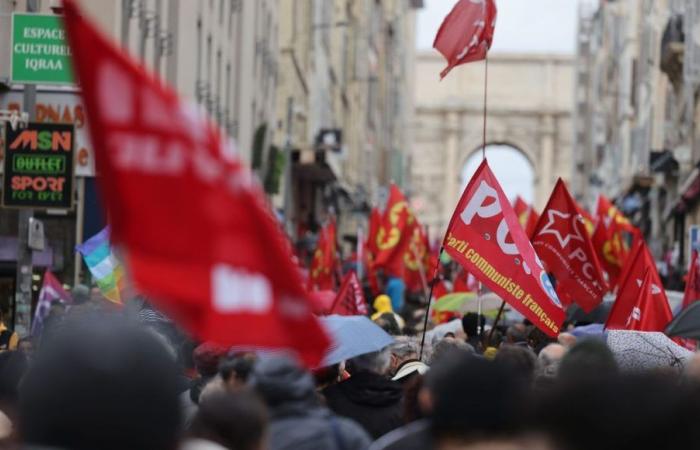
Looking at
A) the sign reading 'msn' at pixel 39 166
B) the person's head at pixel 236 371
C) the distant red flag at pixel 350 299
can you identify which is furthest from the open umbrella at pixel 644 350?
the sign reading 'msn' at pixel 39 166

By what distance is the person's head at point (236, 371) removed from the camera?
7121mm

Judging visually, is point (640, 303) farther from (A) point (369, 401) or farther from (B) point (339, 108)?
(B) point (339, 108)

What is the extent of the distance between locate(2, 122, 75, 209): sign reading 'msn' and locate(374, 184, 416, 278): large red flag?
7052 millimetres

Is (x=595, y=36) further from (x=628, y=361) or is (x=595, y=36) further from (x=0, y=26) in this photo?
(x=628, y=361)

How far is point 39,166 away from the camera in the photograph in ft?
63.5

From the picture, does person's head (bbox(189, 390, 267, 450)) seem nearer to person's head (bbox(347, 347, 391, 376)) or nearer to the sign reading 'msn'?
person's head (bbox(347, 347, 391, 376))

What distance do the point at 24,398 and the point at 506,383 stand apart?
1089 mm

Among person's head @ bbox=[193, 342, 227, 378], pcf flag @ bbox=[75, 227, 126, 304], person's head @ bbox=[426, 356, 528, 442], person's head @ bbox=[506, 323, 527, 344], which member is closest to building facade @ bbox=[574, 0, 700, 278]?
pcf flag @ bbox=[75, 227, 126, 304]

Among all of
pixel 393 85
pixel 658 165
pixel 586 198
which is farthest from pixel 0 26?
pixel 586 198

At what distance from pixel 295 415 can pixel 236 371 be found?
1238mm

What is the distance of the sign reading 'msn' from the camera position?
61.9ft

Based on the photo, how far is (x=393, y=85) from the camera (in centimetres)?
10050

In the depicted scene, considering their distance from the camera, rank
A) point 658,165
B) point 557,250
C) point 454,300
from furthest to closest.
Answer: point 658,165 < point 454,300 < point 557,250

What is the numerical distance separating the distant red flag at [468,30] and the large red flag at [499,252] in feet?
18.0
